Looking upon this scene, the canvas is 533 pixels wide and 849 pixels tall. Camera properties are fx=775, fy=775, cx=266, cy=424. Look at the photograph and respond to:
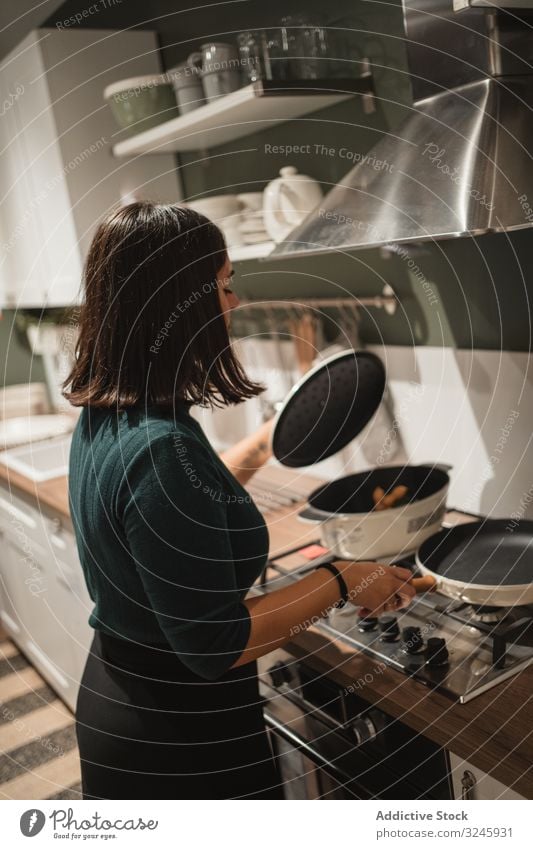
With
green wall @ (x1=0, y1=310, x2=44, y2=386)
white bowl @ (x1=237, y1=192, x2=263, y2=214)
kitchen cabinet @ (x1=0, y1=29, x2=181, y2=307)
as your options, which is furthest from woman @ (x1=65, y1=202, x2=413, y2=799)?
green wall @ (x1=0, y1=310, x2=44, y2=386)

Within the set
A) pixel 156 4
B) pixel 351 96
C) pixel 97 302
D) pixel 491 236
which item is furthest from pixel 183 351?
pixel 156 4

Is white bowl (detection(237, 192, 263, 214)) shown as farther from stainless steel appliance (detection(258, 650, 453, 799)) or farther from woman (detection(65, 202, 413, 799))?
stainless steel appliance (detection(258, 650, 453, 799))

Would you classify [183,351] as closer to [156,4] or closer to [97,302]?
[97,302]

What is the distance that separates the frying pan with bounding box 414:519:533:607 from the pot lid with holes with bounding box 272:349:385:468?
0.25 metres

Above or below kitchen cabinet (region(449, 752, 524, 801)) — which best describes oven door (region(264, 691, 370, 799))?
below

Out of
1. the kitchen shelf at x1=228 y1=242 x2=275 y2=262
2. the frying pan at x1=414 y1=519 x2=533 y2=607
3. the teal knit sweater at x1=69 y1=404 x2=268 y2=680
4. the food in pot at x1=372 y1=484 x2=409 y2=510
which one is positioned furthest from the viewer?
the kitchen shelf at x1=228 y1=242 x2=275 y2=262

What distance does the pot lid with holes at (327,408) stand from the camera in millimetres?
1227

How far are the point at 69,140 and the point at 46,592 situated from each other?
1.18m

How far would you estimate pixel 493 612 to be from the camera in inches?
40.4

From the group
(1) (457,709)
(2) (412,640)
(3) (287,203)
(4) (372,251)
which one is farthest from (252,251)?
(1) (457,709)

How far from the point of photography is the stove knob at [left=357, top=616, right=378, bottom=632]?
42.0 inches

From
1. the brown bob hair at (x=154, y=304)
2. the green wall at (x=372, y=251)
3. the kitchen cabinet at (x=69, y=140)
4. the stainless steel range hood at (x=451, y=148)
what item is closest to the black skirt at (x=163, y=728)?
the brown bob hair at (x=154, y=304)

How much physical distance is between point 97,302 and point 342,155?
0.86 meters

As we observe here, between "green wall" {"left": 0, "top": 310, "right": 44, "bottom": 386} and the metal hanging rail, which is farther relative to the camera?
"green wall" {"left": 0, "top": 310, "right": 44, "bottom": 386}
